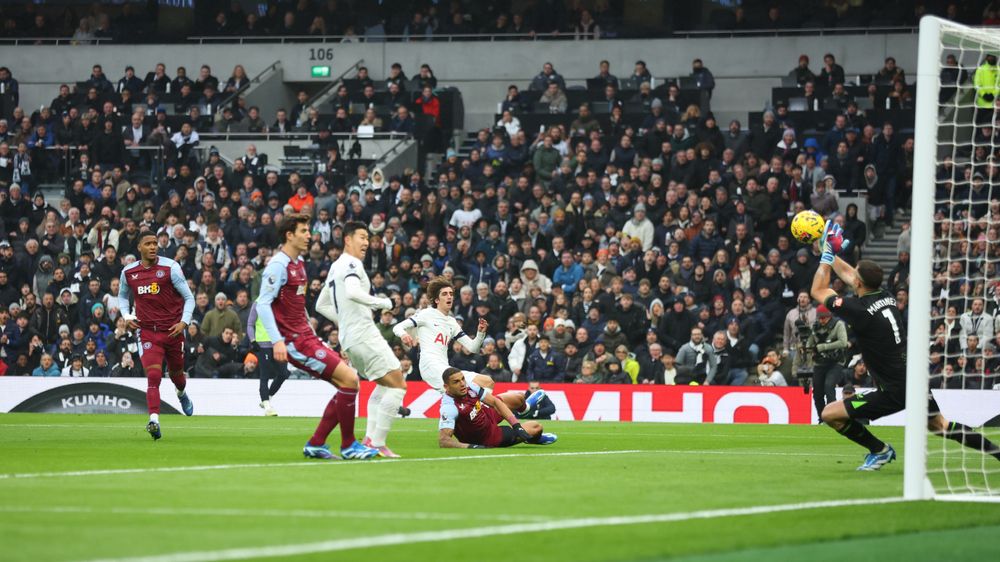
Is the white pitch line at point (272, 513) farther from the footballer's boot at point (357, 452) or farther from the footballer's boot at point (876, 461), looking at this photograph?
the footballer's boot at point (876, 461)

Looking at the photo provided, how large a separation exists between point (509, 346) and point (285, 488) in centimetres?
1645

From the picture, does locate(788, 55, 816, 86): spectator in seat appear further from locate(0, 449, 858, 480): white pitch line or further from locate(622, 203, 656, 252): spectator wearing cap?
locate(0, 449, 858, 480): white pitch line

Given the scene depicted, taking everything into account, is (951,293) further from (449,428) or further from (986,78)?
(449,428)

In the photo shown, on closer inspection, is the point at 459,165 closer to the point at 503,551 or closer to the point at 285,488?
the point at 285,488

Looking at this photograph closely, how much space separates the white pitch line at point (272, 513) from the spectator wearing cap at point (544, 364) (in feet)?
56.7

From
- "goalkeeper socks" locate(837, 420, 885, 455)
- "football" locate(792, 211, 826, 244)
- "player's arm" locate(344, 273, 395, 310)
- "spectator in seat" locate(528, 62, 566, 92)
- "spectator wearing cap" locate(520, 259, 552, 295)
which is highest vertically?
"spectator in seat" locate(528, 62, 566, 92)

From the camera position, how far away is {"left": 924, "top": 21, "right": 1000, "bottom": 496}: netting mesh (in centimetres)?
1238

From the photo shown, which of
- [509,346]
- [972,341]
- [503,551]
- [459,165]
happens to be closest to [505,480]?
[503,551]

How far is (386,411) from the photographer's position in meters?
13.6

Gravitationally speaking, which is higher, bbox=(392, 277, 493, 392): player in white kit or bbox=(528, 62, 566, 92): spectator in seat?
bbox=(528, 62, 566, 92): spectator in seat

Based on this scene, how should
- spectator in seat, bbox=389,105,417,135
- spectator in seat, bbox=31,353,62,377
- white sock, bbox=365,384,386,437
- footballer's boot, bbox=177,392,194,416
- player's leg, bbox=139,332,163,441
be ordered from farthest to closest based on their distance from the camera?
spectator in seat, bbox=389,105,417,135, spectator in seat, bbox=31,353,62,377, footballer's boot, bbox=177,392,194,416, player's leg, bbox=139,332,163,441, white sock, bbox=365,384,386,437

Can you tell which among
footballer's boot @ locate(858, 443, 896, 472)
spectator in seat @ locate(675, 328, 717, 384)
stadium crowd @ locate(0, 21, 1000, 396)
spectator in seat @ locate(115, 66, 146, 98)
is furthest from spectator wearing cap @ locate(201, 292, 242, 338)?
footballer's boot @ locate(858, 443, 896, 472)

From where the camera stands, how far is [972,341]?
55.2 feet

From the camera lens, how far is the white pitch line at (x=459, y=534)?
685 centimetres
